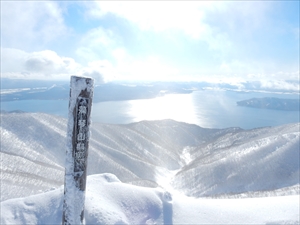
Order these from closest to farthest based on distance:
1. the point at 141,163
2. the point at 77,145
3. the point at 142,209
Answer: the point at 77,145 < the point at 142,209 < the point at 141,163

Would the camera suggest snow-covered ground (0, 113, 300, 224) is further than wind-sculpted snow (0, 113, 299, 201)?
No

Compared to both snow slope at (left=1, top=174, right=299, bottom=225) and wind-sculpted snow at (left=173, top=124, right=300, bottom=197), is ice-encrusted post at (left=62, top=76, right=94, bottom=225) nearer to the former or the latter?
snow slope at (left=1, top=174, right=299, bottom=225)

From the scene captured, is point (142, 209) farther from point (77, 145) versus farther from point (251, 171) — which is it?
point (251, 171)

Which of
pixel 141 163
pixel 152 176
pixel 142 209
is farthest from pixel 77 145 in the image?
pixel 141 163

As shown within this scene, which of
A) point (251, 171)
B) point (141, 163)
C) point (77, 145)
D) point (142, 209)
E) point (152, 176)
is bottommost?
point (152, 176)

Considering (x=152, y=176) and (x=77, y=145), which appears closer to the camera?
(x=77, y=145)

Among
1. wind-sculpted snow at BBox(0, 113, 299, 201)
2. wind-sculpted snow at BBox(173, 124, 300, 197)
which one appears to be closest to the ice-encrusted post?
wind-sculpted snow at BBox(0, 113, 299, 201)

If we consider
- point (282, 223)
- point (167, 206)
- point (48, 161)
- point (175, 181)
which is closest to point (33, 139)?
point (48, 161)
